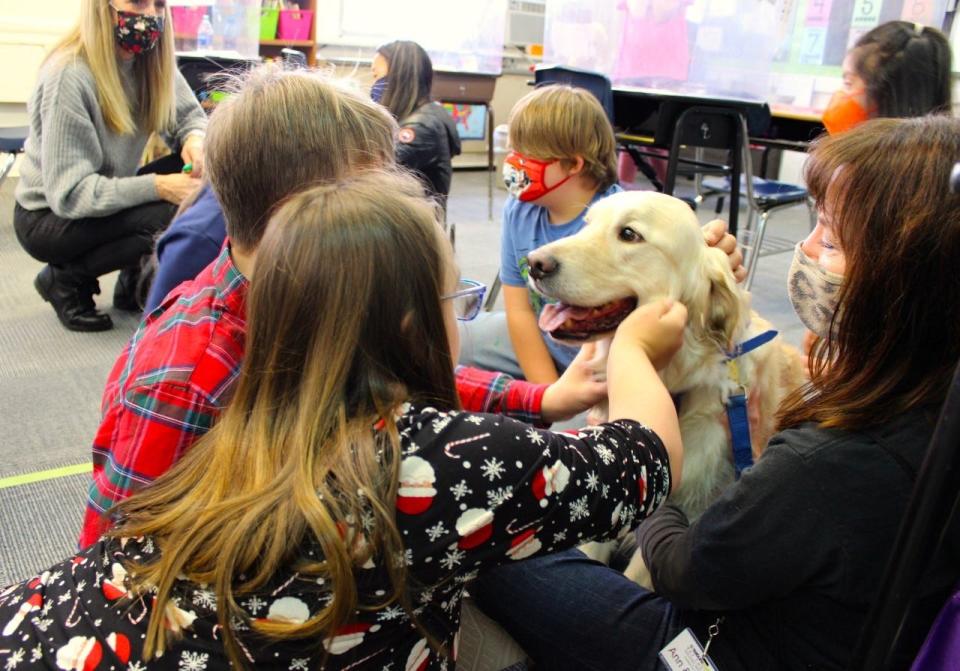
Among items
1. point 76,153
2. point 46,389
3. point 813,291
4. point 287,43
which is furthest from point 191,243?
point 287,43

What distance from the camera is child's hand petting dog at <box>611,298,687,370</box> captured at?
124cm

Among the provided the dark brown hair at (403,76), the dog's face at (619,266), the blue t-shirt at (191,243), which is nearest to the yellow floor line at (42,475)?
the blue t-shirt at (191,243)

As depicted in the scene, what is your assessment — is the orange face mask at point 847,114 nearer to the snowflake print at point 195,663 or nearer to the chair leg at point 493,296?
the chair leg at point 493,296

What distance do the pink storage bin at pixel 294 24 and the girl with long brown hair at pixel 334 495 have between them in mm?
6240

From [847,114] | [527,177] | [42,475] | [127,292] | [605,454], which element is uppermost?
[847,114]

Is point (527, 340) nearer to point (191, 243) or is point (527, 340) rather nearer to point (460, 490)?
point (191, 243)

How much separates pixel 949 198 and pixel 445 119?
10.9 feet

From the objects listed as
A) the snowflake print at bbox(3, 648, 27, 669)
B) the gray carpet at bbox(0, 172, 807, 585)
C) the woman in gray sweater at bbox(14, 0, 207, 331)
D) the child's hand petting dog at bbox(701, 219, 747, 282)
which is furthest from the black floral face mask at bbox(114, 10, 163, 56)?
the snowflake print at bbox(3, 648, 27, 669)

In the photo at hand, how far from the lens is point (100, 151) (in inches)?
128

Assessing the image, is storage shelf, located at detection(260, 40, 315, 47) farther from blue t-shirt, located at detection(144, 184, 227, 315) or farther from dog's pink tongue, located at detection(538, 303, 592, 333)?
dog's pink tongue, located at detection(538, 303, 592, 333)

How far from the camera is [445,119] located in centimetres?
397

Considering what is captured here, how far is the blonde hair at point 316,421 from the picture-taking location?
805 mm

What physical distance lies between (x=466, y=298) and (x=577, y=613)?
1.81 feet

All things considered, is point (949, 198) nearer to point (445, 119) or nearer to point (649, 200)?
point (649, 200)
